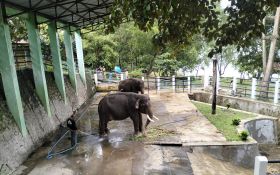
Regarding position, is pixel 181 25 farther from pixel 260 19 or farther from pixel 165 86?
pixel 165 86

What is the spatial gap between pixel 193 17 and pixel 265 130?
9.05 meters

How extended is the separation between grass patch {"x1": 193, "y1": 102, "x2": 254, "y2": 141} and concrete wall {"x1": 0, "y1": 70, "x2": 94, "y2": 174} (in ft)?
17.2

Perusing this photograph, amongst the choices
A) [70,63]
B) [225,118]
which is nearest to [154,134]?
[225,118]

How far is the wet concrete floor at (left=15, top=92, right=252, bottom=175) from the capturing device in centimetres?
635

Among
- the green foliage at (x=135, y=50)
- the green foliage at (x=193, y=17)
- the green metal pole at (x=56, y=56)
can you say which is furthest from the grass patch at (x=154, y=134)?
the green foliage at (x=135, y=50)

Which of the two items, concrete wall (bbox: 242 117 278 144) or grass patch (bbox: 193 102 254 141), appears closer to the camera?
grass patch (bbox: 193 102 254 141)

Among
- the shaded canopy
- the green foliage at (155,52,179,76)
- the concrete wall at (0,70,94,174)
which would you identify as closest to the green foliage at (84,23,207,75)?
the green foliage at (155,52,179,76)

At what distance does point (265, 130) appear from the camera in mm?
11031

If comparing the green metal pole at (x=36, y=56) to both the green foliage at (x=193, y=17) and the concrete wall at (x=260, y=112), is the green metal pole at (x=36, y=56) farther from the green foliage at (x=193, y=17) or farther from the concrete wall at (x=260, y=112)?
the concrete wall at (x=260, y=112)

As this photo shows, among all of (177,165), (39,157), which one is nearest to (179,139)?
(177,165)

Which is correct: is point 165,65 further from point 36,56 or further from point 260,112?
point 36,56

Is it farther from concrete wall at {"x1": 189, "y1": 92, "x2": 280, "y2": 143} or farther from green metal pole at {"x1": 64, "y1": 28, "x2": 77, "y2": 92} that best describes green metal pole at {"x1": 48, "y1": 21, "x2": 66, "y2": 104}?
concrete wall at {"x1": 189, "y1": 92, "x2": 280, "y2": 143}

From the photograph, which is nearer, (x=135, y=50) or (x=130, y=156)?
(x=130, y=156)

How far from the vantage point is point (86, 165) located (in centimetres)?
657
